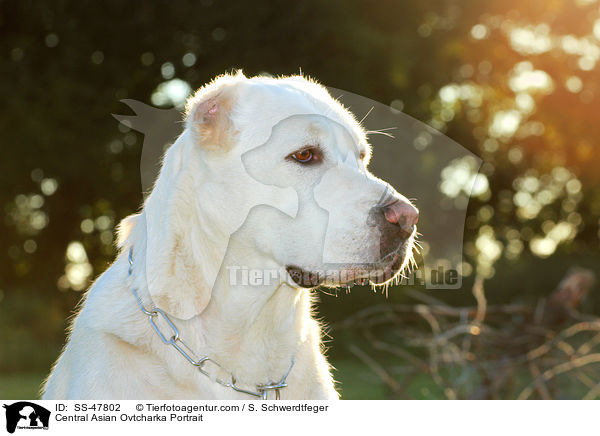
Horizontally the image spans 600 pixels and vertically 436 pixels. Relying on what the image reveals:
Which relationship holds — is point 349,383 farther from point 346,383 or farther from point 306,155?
point 306,155

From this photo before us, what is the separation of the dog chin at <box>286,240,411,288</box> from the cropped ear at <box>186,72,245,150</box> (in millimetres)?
690

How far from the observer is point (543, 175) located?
16562 millimetres

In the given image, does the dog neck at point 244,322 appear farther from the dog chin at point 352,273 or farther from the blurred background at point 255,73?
the blurred background at point 255,73

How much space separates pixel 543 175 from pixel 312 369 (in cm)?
1485

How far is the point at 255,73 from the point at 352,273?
8.70 m

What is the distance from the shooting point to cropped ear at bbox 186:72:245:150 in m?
3.04

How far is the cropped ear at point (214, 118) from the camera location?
304 centimetres

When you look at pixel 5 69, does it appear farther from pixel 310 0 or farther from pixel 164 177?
pixel 164 177

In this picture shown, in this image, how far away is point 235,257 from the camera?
301cm

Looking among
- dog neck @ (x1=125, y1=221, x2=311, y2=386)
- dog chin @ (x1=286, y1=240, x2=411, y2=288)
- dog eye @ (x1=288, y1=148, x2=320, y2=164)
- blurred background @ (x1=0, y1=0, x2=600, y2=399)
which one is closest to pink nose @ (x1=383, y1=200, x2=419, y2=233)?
dog chin @ (x1=286, y1=240, x2=411, y2=288)

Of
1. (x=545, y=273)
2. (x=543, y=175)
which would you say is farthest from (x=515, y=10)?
(x=545, y=273)
